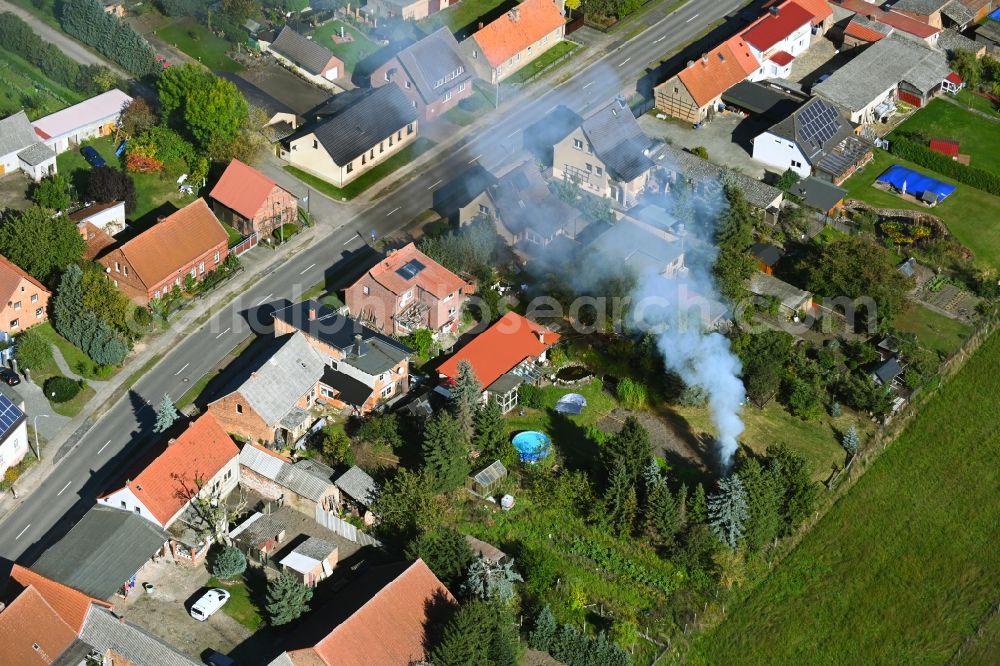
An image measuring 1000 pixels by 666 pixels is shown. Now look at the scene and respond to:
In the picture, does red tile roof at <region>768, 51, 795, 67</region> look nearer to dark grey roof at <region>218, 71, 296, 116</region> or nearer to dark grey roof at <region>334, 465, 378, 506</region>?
dark grey roof at <region>218, 71, 296, 116</region>

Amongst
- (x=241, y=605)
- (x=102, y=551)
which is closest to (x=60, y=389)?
(x=102, y=551)

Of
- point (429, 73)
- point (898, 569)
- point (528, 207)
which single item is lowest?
point (898, 569)

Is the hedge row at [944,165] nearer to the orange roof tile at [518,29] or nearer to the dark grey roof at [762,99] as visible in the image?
the dark grey roof at [762,99]

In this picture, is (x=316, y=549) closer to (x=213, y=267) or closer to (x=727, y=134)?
(x=213, y=267)

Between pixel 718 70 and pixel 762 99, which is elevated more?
pixel 718 70

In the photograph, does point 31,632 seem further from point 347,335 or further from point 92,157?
point 92,157

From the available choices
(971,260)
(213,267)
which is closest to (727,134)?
(971,260)
